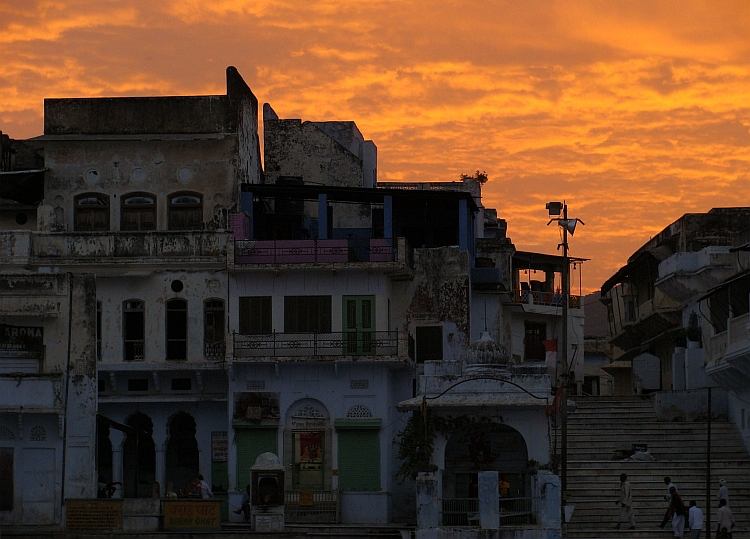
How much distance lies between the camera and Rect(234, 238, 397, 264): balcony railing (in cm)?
4800

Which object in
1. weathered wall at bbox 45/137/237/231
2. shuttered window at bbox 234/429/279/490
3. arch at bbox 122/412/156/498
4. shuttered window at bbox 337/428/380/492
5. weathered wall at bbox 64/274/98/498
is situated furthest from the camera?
weathered wall at bbox 45/137/237/231

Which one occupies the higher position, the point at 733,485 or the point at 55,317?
the point at 55,317

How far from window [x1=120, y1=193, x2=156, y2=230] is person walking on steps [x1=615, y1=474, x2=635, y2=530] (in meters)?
18.2

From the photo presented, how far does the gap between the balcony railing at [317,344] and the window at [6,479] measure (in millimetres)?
8397

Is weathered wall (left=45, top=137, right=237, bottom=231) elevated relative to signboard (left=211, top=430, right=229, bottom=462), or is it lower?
elevated

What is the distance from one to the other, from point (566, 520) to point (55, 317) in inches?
564

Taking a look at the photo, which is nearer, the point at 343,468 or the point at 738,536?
the point at 738,536

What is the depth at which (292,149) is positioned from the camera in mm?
55000

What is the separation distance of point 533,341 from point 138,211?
15.6 m

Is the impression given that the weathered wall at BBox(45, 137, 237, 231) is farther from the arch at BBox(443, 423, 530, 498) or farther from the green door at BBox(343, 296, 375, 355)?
the arch at BBox(443, 423, 530, 498)

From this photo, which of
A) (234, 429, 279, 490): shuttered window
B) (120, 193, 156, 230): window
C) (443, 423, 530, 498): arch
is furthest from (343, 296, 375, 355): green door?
(443, 423, 530, 498): arch

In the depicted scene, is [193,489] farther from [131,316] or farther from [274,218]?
[274,218]

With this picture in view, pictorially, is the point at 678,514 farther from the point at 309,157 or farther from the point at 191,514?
the point at 309,157

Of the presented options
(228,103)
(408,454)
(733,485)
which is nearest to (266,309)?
(228,103)
